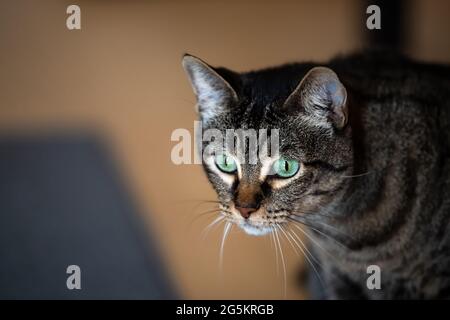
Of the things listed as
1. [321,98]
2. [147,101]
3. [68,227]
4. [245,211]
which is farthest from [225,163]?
[147,101]

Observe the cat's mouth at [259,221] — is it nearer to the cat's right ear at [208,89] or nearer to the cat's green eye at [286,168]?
the cat's green eye at [286,168]

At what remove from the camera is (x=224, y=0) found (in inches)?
113

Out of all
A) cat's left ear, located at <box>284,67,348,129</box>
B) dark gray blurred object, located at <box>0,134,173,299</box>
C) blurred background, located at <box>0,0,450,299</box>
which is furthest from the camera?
blurred background, located at <box>0,0,450,299</box>

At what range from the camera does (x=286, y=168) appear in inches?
48.9

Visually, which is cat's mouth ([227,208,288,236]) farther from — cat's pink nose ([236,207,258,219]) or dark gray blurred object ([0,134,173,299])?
dark gray blurred object ([0,134,173,299])

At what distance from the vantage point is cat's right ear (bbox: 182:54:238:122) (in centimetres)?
126

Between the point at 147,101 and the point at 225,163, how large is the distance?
130cm

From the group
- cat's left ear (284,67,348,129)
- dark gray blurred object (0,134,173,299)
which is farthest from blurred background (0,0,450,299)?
cat's left ear (284,67,348,129)

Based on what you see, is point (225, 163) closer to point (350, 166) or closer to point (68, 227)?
point (350, 166)

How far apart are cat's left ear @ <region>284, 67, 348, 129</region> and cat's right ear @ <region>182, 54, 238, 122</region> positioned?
14 centimetres

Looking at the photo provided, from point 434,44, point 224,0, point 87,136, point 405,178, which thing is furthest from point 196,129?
point 434,44

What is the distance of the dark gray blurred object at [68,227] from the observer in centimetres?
160

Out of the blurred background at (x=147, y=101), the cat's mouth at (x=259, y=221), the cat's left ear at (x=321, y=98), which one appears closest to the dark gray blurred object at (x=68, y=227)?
the blurred background at (x=147, y=101)
